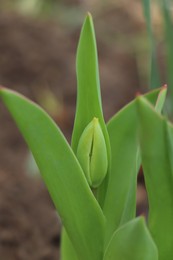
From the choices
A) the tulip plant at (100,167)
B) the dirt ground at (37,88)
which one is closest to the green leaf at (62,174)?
the tulip plant at (100,167)

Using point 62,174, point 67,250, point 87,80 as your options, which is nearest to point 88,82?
point 87,80

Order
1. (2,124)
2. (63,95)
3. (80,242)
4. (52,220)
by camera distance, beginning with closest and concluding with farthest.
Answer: (80,242) → (52,220) → (2,124) → (63,95)

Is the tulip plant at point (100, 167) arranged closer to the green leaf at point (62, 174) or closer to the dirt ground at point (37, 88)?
the green leaf at point (62, 174)

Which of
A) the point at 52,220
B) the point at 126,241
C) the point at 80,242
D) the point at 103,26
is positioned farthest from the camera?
the point at 103,26

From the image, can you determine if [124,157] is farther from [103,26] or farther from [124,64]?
[103,26]

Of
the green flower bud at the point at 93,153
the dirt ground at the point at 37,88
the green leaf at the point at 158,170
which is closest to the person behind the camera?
the green leaf at the point at 158,170

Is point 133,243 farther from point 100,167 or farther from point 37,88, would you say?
point 37,88

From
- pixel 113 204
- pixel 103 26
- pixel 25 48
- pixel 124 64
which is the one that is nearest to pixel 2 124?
pixel 25 48
